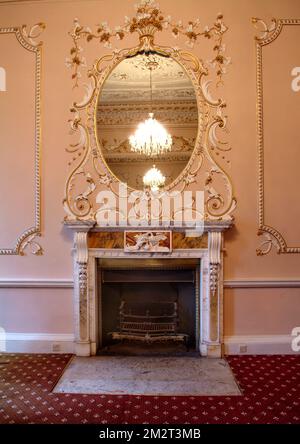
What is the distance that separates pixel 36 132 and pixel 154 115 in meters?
1.14

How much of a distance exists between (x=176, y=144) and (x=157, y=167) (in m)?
0.28

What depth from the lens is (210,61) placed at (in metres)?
3.20

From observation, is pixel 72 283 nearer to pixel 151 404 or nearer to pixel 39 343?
pixel 39 343

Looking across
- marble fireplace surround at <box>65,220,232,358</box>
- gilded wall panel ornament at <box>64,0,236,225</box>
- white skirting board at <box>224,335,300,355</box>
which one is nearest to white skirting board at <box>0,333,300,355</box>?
white skirting board at <box>224,335,300,355</box>

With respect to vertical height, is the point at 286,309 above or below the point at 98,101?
below

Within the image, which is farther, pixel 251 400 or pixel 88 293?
pixel 88 293

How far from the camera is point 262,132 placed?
319 centimetres

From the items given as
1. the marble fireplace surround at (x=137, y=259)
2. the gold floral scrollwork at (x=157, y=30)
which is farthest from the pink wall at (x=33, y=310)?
the gold floral scrollwork at (x=157, y=30)

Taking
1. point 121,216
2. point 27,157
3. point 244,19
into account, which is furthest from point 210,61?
point 27,157

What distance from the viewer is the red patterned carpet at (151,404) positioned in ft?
7.24

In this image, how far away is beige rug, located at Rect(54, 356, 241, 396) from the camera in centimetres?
258

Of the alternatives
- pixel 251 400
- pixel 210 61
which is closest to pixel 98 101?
pixel 210 61

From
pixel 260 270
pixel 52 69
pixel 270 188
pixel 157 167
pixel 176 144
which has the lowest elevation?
pixel 260 270

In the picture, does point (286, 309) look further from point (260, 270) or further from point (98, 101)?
point (98, 101)
